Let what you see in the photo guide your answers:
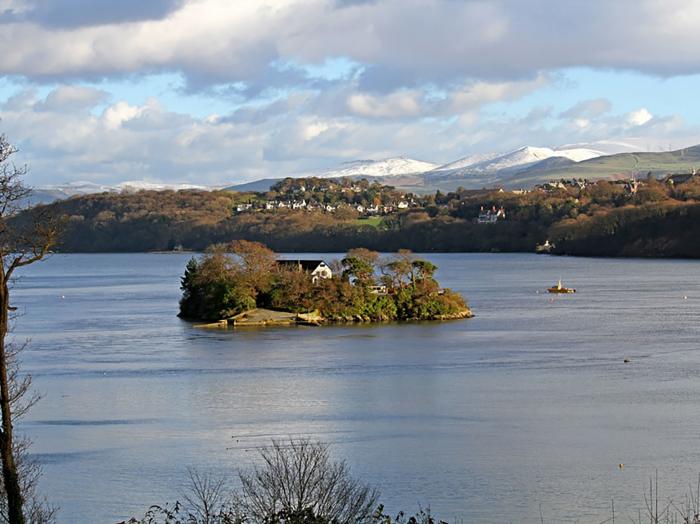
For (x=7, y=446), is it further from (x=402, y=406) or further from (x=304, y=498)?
(x=402, y=406)

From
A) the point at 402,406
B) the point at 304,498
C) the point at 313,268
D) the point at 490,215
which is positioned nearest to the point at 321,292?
the point at 313,268

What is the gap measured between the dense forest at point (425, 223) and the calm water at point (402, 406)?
2532 inches

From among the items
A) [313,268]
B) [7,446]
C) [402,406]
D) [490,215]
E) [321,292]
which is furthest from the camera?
[490,215]

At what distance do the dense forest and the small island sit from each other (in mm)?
58669

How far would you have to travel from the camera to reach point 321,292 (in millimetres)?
36094

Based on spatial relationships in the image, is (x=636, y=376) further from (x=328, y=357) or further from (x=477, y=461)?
(x=477, y=461)

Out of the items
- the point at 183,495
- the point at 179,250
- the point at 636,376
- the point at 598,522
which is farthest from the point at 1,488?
the point at 179,250

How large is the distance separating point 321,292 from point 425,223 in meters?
82.2

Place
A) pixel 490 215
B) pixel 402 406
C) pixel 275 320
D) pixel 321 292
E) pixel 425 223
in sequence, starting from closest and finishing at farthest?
pixel 402 406
pixel 275 320
pixel 321 292
pixel 425 223
pixel 490 215

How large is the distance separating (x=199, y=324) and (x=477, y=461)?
21575mm

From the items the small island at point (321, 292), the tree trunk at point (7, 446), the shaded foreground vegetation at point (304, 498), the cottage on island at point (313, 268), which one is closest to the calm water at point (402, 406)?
the shaded foreground vegetation at point (304, 498)

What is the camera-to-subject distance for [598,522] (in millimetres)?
12266

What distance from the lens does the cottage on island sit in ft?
123

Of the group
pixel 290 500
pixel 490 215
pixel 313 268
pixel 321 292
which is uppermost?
pixel 490 215
